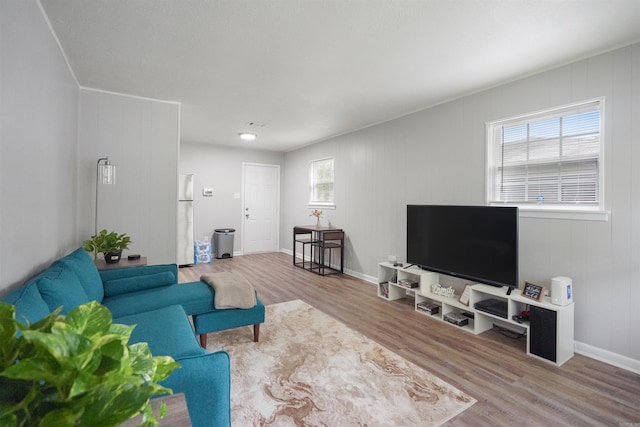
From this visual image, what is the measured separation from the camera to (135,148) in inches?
148

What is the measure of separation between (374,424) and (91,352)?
176 centimetres

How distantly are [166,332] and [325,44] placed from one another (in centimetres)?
234

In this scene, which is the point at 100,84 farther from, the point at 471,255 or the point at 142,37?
the point at 471,255

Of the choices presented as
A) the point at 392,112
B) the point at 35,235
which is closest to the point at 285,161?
the point at 392,112

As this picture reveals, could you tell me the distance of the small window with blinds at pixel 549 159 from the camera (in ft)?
8.61

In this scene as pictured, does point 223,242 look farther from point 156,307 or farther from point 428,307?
point 428,307

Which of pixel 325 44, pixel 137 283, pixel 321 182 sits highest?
pixel 325 44

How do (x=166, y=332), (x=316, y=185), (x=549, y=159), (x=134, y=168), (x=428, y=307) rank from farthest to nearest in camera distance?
(x=316, y=185)
(x=134, y=168)
(x=428, y=307)
(x=549, y=159)
(x=166, y=332)

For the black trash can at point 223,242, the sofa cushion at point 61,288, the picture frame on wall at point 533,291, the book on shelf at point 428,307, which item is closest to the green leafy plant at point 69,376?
the sofa cushion at point 61,288

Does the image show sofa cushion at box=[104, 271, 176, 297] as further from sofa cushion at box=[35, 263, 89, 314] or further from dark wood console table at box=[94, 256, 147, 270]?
sofa cushion at box=[35, 263, 89, 314]

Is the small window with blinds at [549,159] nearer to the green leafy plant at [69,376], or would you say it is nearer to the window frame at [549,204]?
the window frame at [549,204]

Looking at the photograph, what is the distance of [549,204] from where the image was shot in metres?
2.89

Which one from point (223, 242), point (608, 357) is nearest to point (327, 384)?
point (608, 357)

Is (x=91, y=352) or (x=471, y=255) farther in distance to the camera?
(x=471, y=255)
